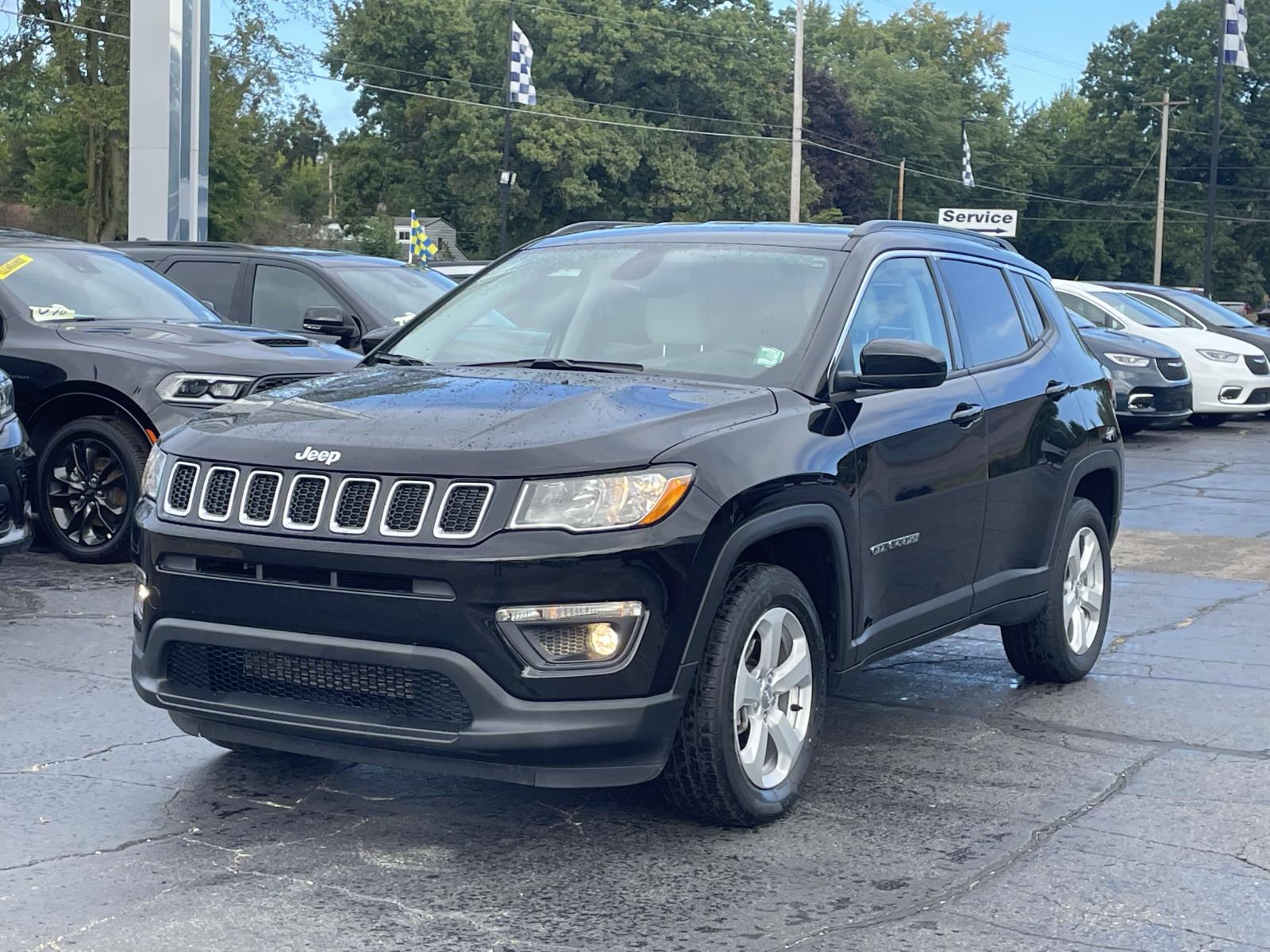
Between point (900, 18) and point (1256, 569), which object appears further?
point (900, 18)

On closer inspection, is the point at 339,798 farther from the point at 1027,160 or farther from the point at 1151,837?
the point at 1027,160

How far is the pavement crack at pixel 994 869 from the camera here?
3885mm

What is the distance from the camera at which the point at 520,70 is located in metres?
44.3

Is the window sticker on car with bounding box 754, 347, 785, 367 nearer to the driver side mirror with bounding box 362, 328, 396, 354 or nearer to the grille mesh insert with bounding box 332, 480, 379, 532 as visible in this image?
the grille mesh insert with bounding box 332, 480, 379, 532

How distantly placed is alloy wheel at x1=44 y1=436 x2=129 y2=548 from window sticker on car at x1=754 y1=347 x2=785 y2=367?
4.75 metres

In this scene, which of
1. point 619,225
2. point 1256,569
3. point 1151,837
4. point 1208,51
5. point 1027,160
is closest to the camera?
point 1151,837

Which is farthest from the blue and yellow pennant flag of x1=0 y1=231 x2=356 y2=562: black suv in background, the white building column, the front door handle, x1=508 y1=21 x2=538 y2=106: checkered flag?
the front door handle

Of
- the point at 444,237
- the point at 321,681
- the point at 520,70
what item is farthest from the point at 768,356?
the point at 444,237

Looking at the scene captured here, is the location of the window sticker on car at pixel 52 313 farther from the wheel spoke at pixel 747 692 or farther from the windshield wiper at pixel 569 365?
the wheel spoke at pixel 747 692

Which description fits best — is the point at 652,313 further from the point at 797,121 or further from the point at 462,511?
the point at 797,121

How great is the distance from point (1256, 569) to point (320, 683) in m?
7.36

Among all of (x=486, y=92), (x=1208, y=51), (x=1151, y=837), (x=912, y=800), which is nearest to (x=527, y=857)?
(x=912, y=800)

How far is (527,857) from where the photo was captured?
4324 millimetres

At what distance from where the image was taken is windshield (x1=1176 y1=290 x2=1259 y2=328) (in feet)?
72.3
